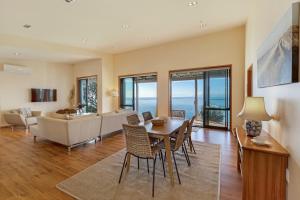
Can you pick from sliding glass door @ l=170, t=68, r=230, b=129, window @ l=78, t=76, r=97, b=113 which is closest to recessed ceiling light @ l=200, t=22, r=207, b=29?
sliding glass door @ l=170, t=68, r=230, b=129

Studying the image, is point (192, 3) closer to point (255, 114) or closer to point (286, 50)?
point (286, 50)

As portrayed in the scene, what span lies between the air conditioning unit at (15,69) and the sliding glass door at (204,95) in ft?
20.5

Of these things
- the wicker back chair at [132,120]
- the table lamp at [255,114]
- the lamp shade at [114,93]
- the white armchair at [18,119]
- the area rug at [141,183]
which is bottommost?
the area rug at [141,183]

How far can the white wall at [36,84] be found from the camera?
22.5 ft

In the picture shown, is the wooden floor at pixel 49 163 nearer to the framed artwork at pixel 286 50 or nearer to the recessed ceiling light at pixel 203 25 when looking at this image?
the framed artwork at pixel 286 50

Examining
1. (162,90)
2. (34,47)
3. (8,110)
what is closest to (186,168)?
(162,90)

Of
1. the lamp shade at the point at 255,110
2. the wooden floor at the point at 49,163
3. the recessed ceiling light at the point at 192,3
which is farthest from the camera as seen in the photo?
the recessed ceiling light at the point at 192,3

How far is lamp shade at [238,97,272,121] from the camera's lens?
6.41ft

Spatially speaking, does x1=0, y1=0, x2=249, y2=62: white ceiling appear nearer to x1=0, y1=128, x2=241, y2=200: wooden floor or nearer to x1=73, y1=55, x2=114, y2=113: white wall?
x1=73, y1=55, x2=114, y2=113: white wall

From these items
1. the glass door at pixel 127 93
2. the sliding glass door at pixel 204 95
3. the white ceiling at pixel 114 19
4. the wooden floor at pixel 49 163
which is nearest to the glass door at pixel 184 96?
the sliding glass door at pixel 204 95

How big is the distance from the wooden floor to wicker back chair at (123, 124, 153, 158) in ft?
3.38

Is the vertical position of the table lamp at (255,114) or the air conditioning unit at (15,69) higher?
the air conditioning unit at (15,69)

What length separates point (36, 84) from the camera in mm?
7781

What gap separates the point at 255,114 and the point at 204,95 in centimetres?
415
